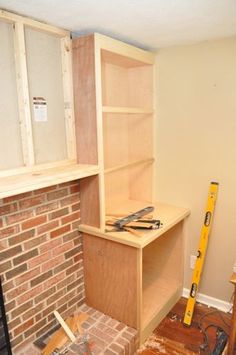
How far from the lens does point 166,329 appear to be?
7.48ft

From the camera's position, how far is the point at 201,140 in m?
2.36

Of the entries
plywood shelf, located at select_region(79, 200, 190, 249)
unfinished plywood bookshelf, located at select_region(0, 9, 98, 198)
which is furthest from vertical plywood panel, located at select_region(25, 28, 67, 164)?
plywood shelf, located at select_region(79, 200, 190, 249)

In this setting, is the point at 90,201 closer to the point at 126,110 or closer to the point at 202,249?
the point at 126,110

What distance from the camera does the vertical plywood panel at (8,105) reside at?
63.0 inches

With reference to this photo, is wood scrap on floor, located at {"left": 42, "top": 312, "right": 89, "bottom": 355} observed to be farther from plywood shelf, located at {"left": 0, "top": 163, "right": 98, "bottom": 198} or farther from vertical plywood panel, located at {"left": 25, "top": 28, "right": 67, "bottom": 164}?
vertical plywood panel, located at {"left": 25, "top": 28, "right": 67, "bottom": 164}

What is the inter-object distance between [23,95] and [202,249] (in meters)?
1.81

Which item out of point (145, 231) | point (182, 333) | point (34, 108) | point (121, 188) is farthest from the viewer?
point (121, 188)

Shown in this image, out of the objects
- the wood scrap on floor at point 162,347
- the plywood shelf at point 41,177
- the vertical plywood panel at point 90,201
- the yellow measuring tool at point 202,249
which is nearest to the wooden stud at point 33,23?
the plywood shelf at point 41,177

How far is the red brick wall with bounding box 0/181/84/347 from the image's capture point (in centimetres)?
174

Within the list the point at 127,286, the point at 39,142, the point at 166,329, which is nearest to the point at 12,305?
the point at 127,286

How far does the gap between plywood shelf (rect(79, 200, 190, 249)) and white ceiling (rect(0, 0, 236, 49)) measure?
139 cm

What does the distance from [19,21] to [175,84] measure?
1.32m

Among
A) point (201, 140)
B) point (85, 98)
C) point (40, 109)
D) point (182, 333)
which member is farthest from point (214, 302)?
point (40, 109)

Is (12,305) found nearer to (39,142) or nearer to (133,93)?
(39,142)
